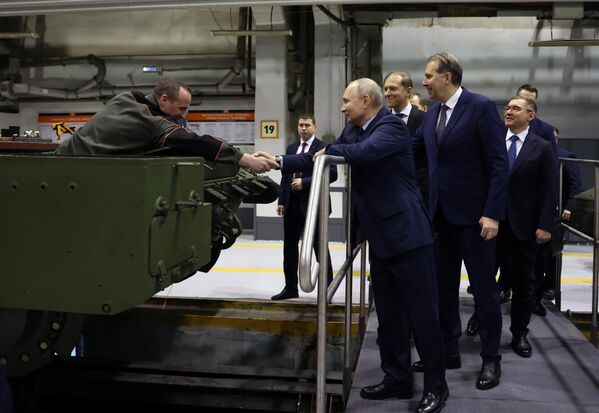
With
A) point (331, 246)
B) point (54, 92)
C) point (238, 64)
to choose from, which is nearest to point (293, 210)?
point (331, 246)

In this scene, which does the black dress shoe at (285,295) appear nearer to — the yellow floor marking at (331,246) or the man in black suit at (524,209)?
the man in black suit at (524,209)

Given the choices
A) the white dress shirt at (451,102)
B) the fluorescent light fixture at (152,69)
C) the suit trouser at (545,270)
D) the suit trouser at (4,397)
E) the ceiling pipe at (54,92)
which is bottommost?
the suit trouser at (545,270)

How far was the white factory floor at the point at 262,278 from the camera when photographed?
19.7 ft

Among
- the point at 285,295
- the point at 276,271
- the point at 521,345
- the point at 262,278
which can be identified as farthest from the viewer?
the point at 276,271

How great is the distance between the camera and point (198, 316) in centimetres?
539

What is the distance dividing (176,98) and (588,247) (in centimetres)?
767

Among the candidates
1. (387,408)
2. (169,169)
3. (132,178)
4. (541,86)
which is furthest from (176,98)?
(541,86)

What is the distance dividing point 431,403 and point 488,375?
0.52 meters

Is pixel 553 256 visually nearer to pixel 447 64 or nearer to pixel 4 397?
pixel 447 64

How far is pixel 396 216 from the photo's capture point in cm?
287

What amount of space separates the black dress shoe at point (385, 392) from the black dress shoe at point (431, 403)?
0.18m

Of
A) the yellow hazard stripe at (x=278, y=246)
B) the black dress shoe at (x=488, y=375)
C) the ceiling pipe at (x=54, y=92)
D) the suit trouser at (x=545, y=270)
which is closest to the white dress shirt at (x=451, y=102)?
the black dress shoe at (x=488, y=375)

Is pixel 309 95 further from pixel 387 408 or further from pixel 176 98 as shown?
pixel 387 408

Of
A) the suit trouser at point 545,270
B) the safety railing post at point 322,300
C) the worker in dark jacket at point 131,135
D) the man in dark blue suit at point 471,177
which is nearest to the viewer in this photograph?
the safety railing post at point 322,300
